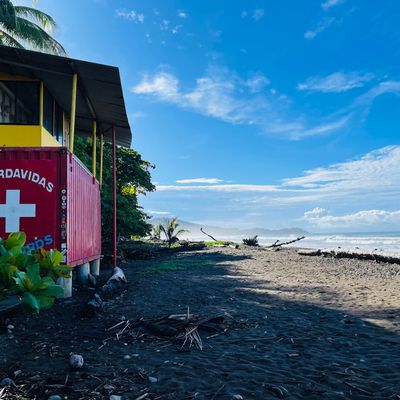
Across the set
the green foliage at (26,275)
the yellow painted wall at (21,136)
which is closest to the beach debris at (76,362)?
the green foliage at (26,275)

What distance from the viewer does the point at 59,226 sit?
7.32 m

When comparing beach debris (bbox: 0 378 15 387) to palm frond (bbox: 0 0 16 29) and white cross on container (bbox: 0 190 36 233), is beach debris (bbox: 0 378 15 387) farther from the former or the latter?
palm frond (bbox: 0 0 16 29)

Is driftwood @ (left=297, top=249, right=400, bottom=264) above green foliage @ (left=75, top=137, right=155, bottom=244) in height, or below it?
below

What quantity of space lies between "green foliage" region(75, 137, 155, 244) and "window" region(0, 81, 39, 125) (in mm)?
6728

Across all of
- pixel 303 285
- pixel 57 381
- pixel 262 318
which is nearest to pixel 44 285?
pixel 57 381

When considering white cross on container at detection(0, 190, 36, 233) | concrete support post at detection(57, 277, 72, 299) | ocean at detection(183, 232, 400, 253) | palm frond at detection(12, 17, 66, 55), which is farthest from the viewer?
ocean at detection(183, 232, 400, 253)

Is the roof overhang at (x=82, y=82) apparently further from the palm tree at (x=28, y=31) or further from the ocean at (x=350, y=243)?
the ocean at (x=350, y=243)

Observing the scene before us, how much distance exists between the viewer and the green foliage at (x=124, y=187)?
17562 millimetres

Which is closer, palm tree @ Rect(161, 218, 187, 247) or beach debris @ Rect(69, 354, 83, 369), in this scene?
beach debris @ Rect(69, 354, 83, 369)

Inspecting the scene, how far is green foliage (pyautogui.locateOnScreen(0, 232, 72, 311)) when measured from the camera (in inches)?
103

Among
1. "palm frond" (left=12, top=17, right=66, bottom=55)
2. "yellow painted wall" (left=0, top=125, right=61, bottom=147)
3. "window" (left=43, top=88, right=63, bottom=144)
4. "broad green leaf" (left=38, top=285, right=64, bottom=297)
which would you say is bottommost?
"broad green leaf" (left=38, top=285, right=64, bottom=297)

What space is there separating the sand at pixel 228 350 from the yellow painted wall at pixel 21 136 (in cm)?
462

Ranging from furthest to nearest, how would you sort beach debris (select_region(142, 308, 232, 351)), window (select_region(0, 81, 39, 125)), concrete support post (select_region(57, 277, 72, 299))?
window (select_region(0, 81, 39, 125)) → concrete support post (select_region(57, 277, 72, 299)) → beach debris (select_region(142, 308, 232, 351))

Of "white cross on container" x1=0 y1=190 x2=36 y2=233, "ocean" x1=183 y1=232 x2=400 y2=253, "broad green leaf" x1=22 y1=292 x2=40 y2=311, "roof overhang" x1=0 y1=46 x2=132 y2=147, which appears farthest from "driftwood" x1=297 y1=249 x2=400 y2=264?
"broad green leaf" x1=22 y1=292 x2=40 y2=311
